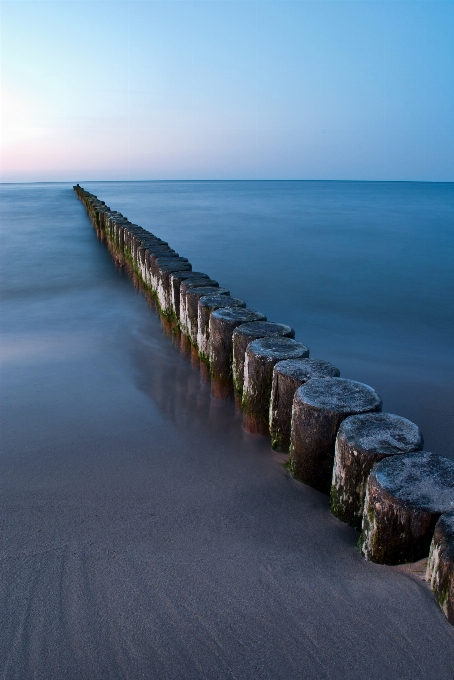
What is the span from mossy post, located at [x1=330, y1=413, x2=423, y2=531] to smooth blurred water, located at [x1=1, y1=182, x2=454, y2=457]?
1.12 meters

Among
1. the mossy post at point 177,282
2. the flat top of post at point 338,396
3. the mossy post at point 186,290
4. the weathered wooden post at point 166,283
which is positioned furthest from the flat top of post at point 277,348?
the weathered wooden post at point 166,283

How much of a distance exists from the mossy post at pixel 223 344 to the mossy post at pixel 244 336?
0.35ft

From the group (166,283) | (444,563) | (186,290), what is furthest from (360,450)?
(166,283)

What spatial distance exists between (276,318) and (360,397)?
4107mm

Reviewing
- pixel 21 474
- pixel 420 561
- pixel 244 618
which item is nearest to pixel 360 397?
pixel 420 561

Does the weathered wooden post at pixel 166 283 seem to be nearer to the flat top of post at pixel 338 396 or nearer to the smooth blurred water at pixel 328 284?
the smooth blurred water at pixel 328 284

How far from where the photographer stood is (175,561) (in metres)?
1.88

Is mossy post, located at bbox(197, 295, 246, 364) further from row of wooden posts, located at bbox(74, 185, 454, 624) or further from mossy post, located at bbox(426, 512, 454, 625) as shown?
mossy post, located at bbox(426, 512, 454, 625)

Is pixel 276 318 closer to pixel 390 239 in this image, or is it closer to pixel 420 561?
pixel 420 561

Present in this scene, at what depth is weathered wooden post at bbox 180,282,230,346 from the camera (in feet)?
13.1

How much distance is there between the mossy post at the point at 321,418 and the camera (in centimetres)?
216

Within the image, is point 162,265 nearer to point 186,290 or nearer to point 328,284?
point 186,290

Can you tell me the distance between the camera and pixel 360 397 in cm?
225

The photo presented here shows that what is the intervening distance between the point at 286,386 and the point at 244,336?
64 centimetres
